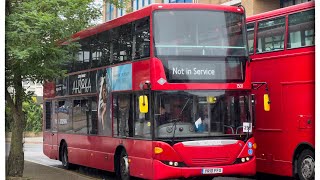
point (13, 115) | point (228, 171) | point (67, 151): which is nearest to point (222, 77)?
point (228, 171)

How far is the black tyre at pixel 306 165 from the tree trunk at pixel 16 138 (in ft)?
22.4

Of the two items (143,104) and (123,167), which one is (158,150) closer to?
(143,104)

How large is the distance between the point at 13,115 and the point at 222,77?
544 centimetres

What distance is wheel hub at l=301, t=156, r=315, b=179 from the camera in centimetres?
1383

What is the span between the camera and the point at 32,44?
13438mm

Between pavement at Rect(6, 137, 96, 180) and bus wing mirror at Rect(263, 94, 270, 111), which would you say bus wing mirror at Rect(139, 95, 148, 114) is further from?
pavement at Rect(6, 137, 96, 180)

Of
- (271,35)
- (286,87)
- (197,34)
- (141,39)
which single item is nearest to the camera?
(197,34)

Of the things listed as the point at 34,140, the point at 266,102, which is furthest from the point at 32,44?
the point at 34,140

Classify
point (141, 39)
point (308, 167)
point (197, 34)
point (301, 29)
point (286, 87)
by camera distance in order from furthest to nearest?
point (286, 87)
point (141, 39)
point (301, 29)
point (308, 167)
point (197, 34)

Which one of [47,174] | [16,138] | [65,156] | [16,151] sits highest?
[16,138]

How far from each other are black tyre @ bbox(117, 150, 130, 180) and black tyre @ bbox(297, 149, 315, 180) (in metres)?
4.10

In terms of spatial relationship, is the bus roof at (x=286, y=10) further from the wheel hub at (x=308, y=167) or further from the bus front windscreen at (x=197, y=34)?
the wheel hub at (x=308, y=167)

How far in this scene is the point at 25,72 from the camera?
1406 centimetres

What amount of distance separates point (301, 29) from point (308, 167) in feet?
10.2
